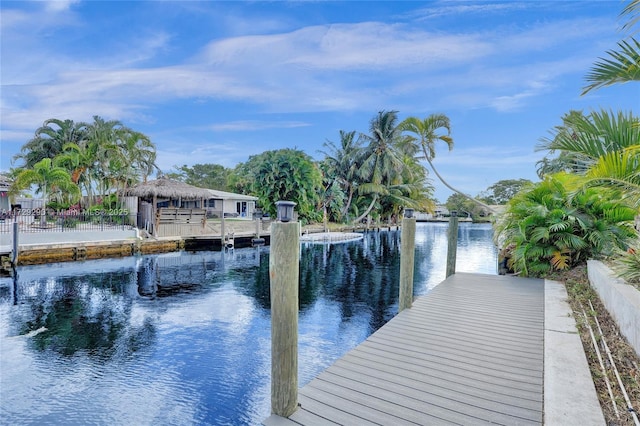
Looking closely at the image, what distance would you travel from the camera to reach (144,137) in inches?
1102

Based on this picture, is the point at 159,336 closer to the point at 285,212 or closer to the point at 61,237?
the point at 285,212

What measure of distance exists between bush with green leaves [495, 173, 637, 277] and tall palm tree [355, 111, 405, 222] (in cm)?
2606

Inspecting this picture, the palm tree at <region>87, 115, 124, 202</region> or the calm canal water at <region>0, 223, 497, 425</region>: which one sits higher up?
the palm tree at <region>87, 115, 124, 202</region>

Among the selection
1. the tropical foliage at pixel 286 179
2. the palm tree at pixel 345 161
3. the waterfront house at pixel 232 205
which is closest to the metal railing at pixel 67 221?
the waterfront house at pixel 232 205

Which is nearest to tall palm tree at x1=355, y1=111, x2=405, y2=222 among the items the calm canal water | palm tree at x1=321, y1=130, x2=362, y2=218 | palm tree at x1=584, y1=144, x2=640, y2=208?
palm tree at x1=321, y1=130, x2=362, y2=218

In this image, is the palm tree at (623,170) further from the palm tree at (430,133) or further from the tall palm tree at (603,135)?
the palm tree at (430,133)

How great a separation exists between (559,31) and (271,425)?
14.6m

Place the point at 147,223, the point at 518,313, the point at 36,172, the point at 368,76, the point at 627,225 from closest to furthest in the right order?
the point at 518,313
the point at 627,225
the point at 36,172
the point at 147,223
the point at 368,76

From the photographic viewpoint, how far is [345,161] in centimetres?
3591

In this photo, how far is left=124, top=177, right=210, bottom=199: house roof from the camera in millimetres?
21766

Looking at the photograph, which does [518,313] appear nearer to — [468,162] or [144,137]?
[144,137]

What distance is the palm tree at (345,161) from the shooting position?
35.6 m

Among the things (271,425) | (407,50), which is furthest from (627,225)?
(407,50)

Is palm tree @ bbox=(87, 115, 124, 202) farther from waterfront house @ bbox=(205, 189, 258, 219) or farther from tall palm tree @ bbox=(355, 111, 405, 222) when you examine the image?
tall palm tree @ bbox=(355, 111, 405, 222)
